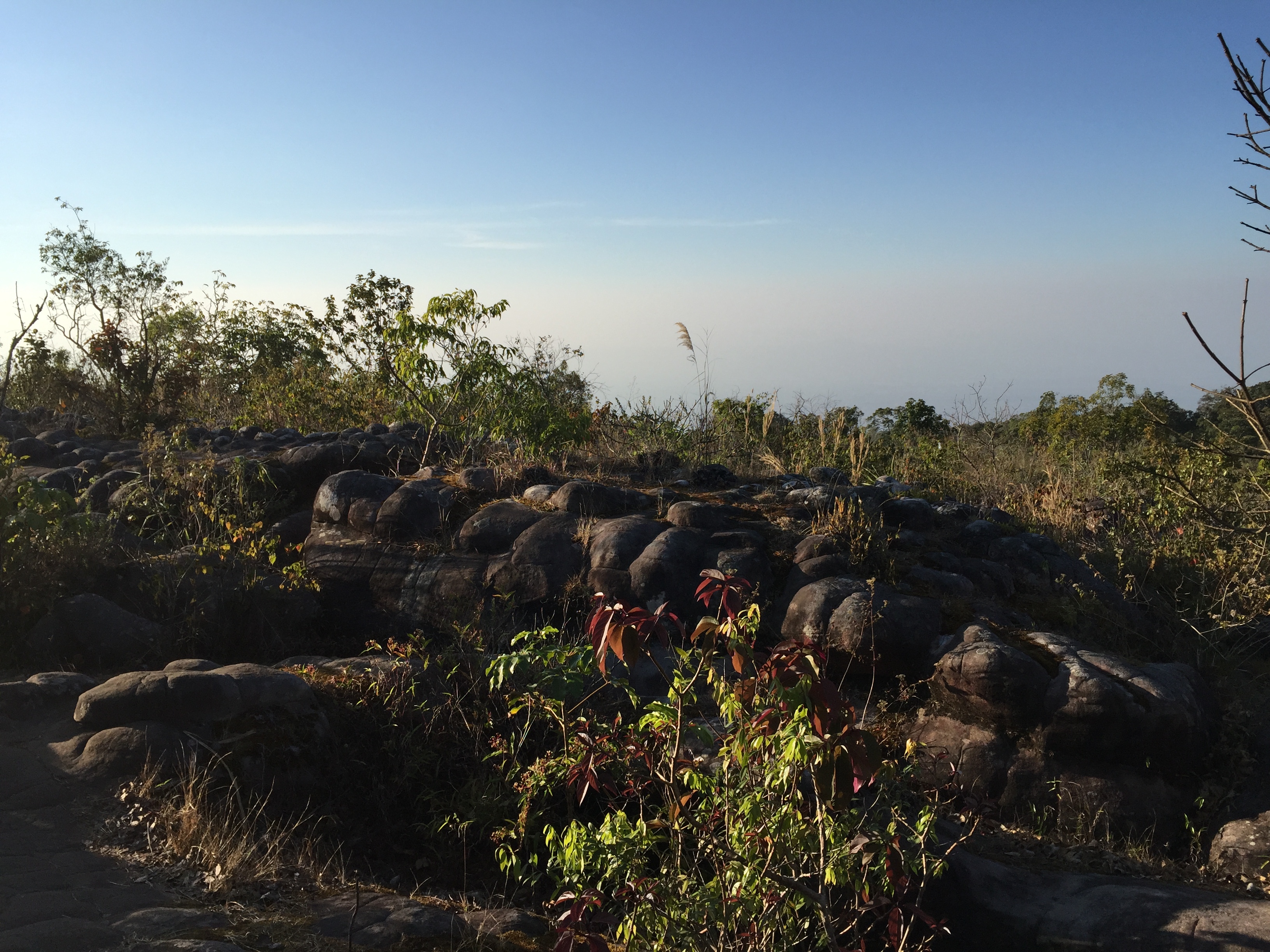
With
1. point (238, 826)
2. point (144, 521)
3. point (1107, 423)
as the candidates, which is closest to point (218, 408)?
point (144, 521)

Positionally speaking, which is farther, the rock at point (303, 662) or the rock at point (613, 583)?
the rock at point (613, 583)

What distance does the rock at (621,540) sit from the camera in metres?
6.86

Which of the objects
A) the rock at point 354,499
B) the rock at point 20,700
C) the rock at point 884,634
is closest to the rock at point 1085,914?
the rock at point 884,634

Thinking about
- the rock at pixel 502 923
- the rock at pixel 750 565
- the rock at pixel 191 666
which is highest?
the rock at pixel 750 565

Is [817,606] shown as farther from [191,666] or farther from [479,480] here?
[191,666]

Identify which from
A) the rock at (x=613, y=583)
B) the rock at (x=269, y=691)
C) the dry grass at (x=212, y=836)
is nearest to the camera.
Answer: the dry grass at (x=212, y=836)

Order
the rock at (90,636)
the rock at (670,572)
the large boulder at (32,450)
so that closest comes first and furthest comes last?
the rock at (90,636) → the rock at (670,572) → the large boulder at (32,450)

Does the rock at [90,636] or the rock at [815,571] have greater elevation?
the rock at [815,571]

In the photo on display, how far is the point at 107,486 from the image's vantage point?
27.8 ft

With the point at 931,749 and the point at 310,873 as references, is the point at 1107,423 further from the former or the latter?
the point at 310,873

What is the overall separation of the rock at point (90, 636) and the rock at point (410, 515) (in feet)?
6.98

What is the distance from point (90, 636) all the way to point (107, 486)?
3.19 m

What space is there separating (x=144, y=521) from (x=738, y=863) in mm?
6098

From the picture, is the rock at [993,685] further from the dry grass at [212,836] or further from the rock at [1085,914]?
the dry grass at [212,836]
